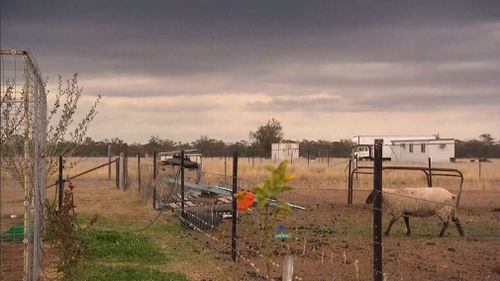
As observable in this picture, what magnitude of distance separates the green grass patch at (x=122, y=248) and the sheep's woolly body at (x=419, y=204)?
5208 millimetres

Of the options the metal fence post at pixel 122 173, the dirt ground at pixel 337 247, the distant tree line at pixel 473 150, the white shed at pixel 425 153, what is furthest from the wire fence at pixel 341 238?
the white shed at pixel 425 153

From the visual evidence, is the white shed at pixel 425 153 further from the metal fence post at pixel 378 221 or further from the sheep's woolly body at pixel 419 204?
the metal fence post at pixel 378 221

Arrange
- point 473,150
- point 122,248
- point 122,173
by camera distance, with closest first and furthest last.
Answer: point 122,248, point 122,173, point 473,150

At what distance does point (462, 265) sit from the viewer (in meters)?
11.9

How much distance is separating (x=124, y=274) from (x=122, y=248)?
2.72 m

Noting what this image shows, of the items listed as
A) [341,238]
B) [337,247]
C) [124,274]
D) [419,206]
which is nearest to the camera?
[124,274]

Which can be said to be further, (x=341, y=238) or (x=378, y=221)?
(x=341, y=238)

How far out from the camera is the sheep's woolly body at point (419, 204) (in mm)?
16094

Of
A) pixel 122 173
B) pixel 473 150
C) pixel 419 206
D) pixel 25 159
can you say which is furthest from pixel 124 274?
pixel 473 150

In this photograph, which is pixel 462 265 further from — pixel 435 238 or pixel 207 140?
pixel 207 140

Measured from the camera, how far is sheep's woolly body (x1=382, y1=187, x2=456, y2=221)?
52.8 feet

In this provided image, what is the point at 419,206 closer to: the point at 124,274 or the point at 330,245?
the point at 330,245

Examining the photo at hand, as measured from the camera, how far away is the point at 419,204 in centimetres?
1631

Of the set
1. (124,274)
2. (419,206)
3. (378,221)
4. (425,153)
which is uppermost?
(425,153)
